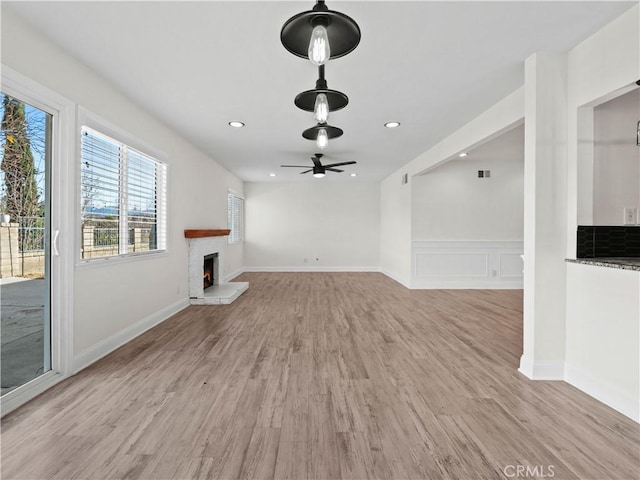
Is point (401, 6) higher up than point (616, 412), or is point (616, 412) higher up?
point (401, 6)

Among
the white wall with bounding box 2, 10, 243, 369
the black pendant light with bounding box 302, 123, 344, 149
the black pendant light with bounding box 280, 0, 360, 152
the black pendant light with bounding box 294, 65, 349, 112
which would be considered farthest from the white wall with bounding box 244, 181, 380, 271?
the black pendant light with bounding box 280, 0, 360, 152

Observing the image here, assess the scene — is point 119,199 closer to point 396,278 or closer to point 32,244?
point 32,244

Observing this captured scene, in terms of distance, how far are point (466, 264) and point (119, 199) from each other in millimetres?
5848

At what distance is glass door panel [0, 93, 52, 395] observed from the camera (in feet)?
6.83

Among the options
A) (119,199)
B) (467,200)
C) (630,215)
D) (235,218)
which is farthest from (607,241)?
(235,218)

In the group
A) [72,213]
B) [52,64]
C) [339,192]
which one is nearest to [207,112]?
[52,64]

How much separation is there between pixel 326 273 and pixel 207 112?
5.66m

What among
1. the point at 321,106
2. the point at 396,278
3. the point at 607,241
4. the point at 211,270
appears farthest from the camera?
the point at 396,278

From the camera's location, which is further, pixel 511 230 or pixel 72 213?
pixel 511 230

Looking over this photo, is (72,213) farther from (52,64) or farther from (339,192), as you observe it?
(339,192)

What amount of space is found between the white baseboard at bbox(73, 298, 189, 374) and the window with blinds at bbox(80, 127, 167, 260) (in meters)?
0.77

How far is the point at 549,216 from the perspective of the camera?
2508 millimetres

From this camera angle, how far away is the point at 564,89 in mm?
2510

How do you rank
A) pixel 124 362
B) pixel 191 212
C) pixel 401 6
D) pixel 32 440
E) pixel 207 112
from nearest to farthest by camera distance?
pixel 32 440
pixel 401 6
pixel 124 362
pixel 207 112
pixel 191 212
